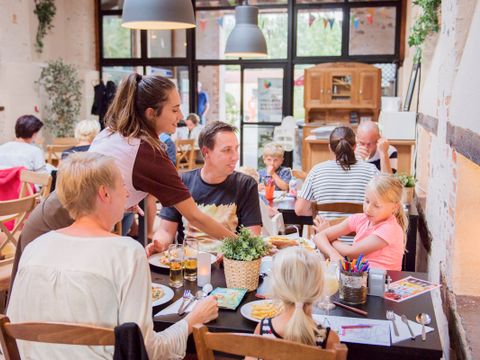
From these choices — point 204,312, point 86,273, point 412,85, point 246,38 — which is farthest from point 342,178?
point 412,85

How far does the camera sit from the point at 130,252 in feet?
4.95

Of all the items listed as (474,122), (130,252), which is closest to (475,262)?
(474,122)

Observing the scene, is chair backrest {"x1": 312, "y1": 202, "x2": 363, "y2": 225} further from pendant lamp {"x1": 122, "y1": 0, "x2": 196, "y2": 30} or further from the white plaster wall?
the white plaster wall

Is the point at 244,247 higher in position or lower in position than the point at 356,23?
lower

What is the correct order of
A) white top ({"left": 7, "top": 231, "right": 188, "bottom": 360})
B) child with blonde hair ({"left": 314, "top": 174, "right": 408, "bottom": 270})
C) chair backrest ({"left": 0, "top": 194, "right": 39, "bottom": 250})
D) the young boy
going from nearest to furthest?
white top ({"left": 7, "top": 231, "right": 188, "bottom": 360}) < child with blonde hair ({"left": 314, "top": 174, "right": 408, "bottom": 270}) < chair backrest ({"left": 0, "top": 194, "right": 39, "bottom": 250}) < the young boy

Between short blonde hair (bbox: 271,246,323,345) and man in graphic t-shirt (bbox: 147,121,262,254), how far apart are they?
127 centimetres

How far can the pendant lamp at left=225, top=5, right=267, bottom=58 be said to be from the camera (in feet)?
19.2

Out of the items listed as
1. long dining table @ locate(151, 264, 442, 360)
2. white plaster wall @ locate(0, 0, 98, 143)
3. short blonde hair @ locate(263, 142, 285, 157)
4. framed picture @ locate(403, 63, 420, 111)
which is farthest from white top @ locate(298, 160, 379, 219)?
white plaster wall @ locate(0, 0, 98, 143)

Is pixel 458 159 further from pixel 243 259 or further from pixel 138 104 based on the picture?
pixel 138 104

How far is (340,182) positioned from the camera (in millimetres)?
3654

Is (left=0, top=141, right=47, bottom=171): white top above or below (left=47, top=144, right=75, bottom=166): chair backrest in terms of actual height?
above

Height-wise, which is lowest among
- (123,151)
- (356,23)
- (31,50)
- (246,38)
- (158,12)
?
(123,151)

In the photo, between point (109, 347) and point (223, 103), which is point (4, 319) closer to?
point (109, 347)

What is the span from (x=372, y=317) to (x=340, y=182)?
1.79 meters
